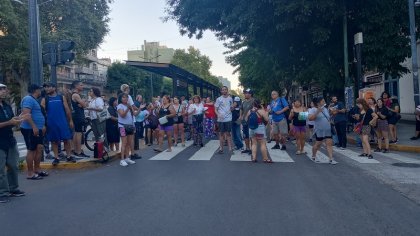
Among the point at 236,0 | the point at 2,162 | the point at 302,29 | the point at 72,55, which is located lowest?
the point at 2,162

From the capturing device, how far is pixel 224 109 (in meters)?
11.6

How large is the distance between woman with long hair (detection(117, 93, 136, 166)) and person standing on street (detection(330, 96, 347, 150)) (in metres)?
6.39

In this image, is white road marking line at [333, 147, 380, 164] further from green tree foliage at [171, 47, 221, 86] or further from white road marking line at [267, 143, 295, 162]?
green tree foliage at [171, 47, 221, 86]

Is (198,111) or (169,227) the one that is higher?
(198,111)

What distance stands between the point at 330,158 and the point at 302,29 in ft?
35.9

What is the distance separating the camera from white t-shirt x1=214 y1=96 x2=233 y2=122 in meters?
11.5

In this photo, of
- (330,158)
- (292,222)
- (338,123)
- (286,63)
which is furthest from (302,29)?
(292,222)

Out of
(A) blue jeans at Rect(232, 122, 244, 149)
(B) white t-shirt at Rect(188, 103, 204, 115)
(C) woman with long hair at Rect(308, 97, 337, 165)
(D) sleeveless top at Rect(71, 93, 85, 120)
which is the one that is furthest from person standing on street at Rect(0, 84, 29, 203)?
(B) white t-shirt at Rect(188, 103, 204, 115)

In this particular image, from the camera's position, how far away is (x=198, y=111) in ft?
46.4

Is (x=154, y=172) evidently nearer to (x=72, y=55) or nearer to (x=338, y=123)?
(x=72, y=55)

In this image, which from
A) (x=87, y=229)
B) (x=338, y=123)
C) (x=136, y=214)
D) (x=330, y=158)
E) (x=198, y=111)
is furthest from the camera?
(x=198, y=111)

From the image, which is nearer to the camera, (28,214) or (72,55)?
(28,214)

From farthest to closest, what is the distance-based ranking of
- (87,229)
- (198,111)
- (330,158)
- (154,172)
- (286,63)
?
1. (286,63)
2. (198,111)
3. (330,158)
4. (154,172)
5. (87,229)

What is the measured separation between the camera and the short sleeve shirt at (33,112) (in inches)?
299
